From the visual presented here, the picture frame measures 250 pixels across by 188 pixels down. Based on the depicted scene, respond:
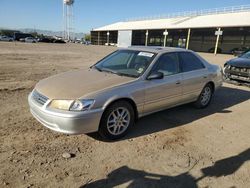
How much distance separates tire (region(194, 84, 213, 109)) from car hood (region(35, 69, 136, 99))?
8.11 feet

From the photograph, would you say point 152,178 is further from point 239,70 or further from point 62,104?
point 239,70

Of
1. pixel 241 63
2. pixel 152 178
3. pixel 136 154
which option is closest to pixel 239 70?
pixel 241 63

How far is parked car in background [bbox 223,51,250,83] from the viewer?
9.02 m

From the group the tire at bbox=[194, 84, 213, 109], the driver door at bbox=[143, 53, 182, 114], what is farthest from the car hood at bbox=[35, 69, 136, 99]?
the tire at bbox=[194, 84, 213, 109]

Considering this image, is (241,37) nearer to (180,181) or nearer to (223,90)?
(223,90)

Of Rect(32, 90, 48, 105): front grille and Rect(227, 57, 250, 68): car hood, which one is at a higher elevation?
Rect(227, 57, 250, 68): car hood

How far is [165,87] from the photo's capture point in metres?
4.74

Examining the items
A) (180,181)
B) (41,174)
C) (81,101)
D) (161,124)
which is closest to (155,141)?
(161,124)

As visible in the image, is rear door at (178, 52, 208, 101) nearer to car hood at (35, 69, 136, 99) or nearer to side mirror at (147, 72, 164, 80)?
side mirror at (147, 72, 164, 80)

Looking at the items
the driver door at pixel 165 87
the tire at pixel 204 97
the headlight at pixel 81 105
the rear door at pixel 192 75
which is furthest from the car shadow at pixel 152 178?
the tire at pixel 204 97

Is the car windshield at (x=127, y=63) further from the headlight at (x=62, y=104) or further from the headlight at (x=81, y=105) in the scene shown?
the headlight at (x=62, y=104)

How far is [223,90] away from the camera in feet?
28.4

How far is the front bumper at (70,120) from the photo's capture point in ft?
11.6

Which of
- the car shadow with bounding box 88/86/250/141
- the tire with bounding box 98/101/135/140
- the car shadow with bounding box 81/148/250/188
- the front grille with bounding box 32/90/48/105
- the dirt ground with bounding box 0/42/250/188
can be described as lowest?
the car shadow with bounding box 81/148/250/188
